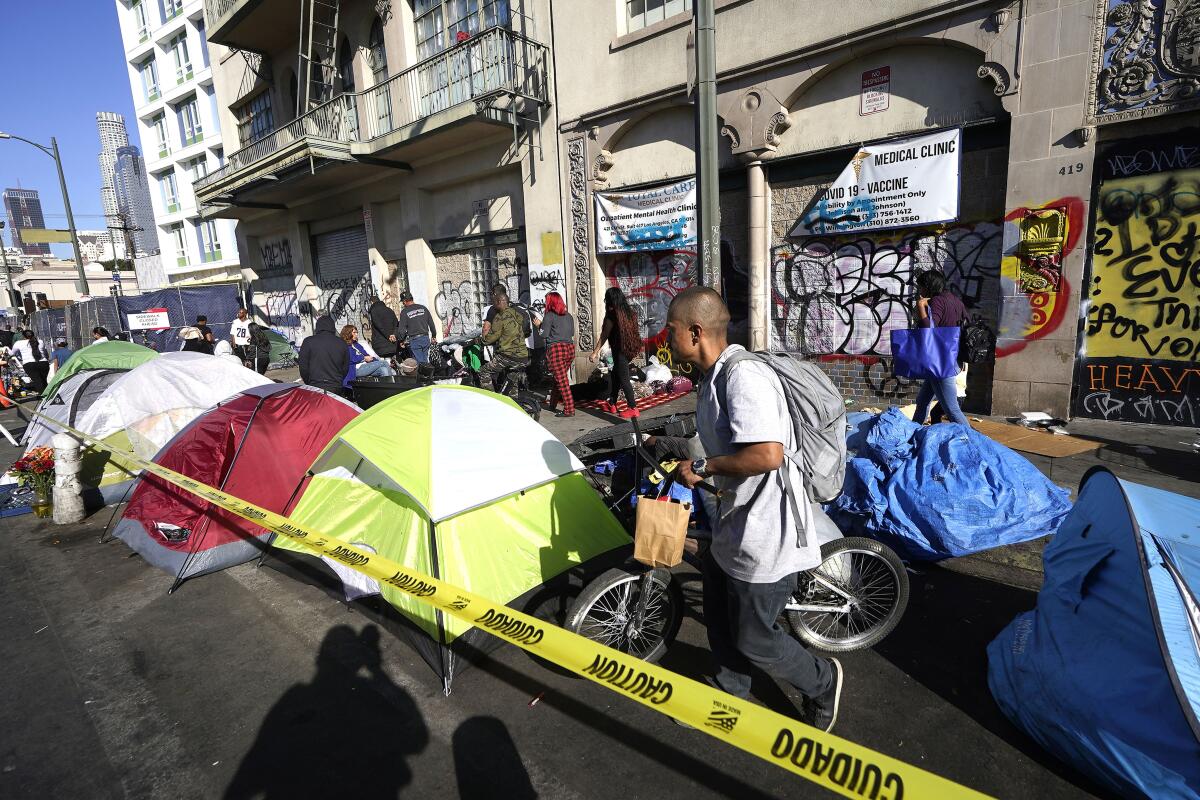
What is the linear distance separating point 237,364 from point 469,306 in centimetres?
714

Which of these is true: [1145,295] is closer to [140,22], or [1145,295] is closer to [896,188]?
[896,188]

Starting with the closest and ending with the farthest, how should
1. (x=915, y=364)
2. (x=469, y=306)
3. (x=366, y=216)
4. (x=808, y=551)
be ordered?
(x=808, y=551)
(x=915, y=364)
(x=469, y=306)
(x=366, y=216)

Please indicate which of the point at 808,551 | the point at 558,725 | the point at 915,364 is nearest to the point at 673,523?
the point at 808,551

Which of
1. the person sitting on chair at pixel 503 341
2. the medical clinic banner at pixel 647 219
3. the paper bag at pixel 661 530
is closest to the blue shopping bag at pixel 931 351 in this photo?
the paper bag at pixel 661 530

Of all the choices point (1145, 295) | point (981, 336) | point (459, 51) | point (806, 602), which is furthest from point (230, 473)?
point (459, 51)

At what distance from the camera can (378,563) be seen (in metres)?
3.13

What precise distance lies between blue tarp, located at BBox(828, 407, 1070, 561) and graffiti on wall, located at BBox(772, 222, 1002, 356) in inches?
145

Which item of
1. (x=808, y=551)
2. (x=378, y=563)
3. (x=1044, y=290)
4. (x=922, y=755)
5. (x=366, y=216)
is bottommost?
(x=922, y=755)

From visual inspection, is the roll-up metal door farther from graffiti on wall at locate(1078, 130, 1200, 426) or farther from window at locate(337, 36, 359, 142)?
graffiti on wall at locate(1078, 130, 1200, 426)

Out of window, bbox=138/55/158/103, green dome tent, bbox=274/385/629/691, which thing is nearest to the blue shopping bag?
green dome tent, bbox=274/385/629/691

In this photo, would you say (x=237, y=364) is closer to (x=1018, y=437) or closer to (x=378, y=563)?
(x=378, y=563)

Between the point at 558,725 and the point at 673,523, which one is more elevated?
the point at 673,523

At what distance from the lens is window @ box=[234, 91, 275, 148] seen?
19.0 m

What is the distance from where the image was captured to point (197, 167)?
2886cm
